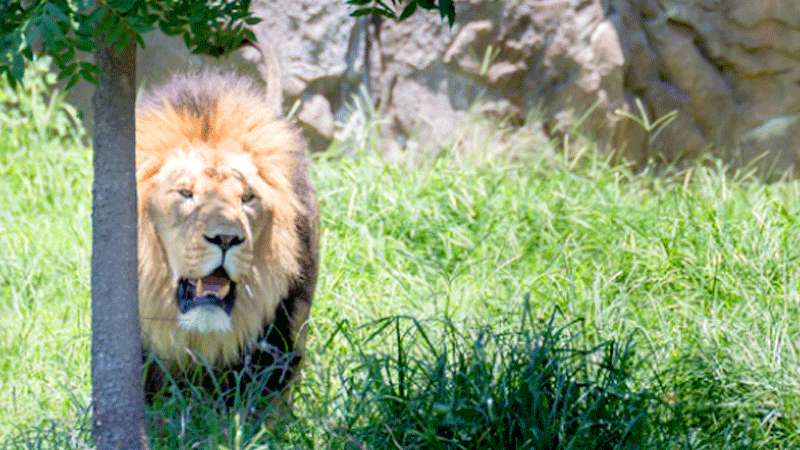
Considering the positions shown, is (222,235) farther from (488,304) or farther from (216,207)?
(488,304)

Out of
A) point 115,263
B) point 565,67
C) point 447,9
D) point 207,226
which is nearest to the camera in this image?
point 447,9

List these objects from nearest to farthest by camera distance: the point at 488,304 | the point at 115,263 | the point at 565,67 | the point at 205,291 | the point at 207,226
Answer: the point at 115,263, the point at 207,226, the point at 205,291, the point at 488,304, the point at 565,67

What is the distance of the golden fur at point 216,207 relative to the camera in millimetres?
3988

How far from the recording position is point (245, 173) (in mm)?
4133

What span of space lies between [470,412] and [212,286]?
1033 mm

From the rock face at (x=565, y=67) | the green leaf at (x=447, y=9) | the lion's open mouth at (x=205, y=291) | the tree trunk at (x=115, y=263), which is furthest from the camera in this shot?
the rock face at (x=565, y=67)

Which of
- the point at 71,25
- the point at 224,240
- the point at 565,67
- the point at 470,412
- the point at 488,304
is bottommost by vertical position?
the point at 488,304

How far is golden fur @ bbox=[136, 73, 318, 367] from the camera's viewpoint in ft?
13.1

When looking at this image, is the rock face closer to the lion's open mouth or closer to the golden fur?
the golden fur

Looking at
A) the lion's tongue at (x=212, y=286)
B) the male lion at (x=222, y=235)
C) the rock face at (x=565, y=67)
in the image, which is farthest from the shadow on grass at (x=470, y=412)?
the rock face at (x=565, y=67)

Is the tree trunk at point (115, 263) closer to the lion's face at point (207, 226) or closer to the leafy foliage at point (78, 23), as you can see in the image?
the leafy foliage at point (78, 23)

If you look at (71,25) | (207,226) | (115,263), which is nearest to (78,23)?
(71,25)

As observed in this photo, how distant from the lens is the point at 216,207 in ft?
12.9

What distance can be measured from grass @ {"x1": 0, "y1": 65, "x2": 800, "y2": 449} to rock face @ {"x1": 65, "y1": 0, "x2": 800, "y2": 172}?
0.79 feet
